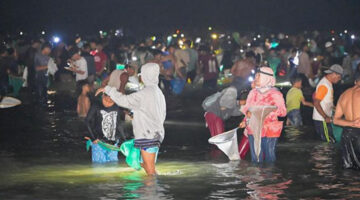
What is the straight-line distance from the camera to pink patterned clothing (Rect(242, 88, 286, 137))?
1283cm

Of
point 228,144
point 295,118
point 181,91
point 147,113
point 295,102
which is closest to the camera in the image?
point 147,113

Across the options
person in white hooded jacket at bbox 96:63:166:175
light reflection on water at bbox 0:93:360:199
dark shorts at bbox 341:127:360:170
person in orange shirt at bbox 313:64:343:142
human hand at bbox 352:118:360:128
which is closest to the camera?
light reflection on water at bbox 0:93:360:199

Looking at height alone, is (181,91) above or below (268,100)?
above

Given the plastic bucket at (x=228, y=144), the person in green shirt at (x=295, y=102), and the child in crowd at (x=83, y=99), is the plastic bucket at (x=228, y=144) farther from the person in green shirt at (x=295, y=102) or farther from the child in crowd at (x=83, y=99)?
the child in crowd at (x=83, y=99)

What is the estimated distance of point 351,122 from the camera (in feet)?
40.0

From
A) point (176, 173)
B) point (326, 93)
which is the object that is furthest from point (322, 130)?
point (176, 173)

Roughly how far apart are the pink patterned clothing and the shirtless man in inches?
33.7

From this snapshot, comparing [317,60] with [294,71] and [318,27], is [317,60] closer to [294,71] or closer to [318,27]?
[294,71]

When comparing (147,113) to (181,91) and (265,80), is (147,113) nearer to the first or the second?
(265,80)

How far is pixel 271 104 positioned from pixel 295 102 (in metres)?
6.28

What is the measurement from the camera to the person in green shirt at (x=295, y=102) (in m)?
18.9

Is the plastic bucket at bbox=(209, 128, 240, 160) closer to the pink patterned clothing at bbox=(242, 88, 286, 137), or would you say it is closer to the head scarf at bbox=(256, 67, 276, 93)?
the pink patterned clothing at bbox=(242, 88, 286, 137)

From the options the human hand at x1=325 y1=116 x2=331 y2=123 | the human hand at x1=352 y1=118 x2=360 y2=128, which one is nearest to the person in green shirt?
the human hand at x1=325 y1=116 x2=331 y2=123

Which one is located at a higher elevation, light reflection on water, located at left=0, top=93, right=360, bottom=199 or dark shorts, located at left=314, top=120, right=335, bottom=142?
dark shorts, located at left=314, top=120, right=335, bottom=142
